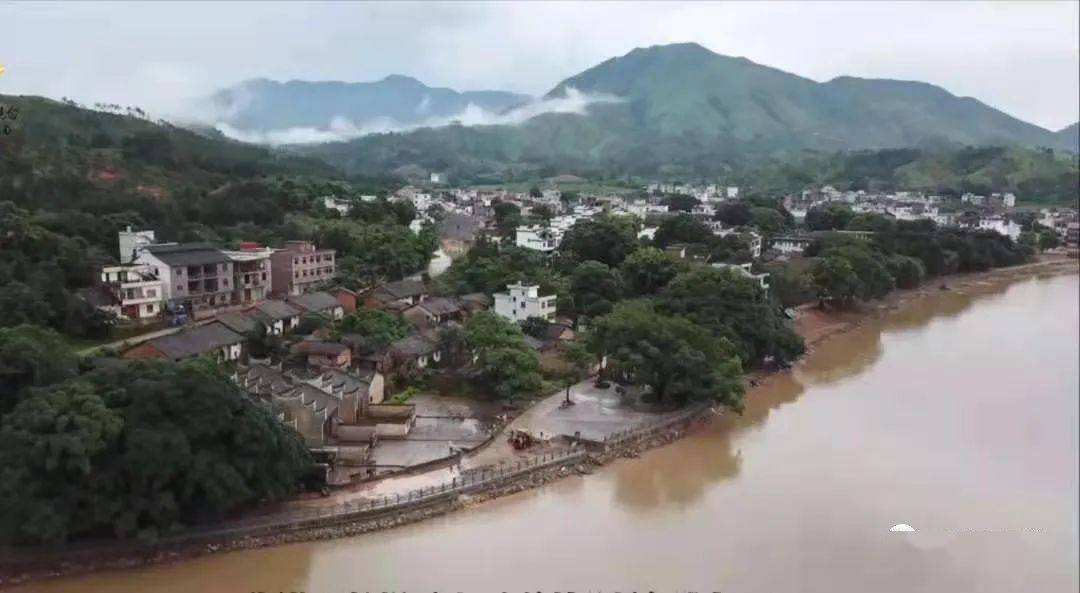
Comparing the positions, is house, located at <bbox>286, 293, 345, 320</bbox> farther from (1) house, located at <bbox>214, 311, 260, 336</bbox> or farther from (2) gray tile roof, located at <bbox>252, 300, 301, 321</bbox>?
(1) house, located at <bbox>214, 311, 260, 336</bbox>

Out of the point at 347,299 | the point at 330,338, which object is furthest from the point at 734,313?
the point at 347,299

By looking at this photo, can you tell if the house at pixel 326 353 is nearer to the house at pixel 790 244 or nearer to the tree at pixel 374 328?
Answer: the tree at pixel 374 328

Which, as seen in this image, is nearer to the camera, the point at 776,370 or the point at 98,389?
A: the point at 98,389

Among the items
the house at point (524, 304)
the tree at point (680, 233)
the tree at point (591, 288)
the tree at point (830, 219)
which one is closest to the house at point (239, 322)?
the house at point (524, 304)

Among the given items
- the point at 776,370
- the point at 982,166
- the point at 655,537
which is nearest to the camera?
the point at 655,537

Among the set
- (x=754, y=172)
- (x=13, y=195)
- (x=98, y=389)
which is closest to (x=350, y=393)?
(x=98, y=389)

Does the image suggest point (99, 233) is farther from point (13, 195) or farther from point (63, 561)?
point (63, 561)
